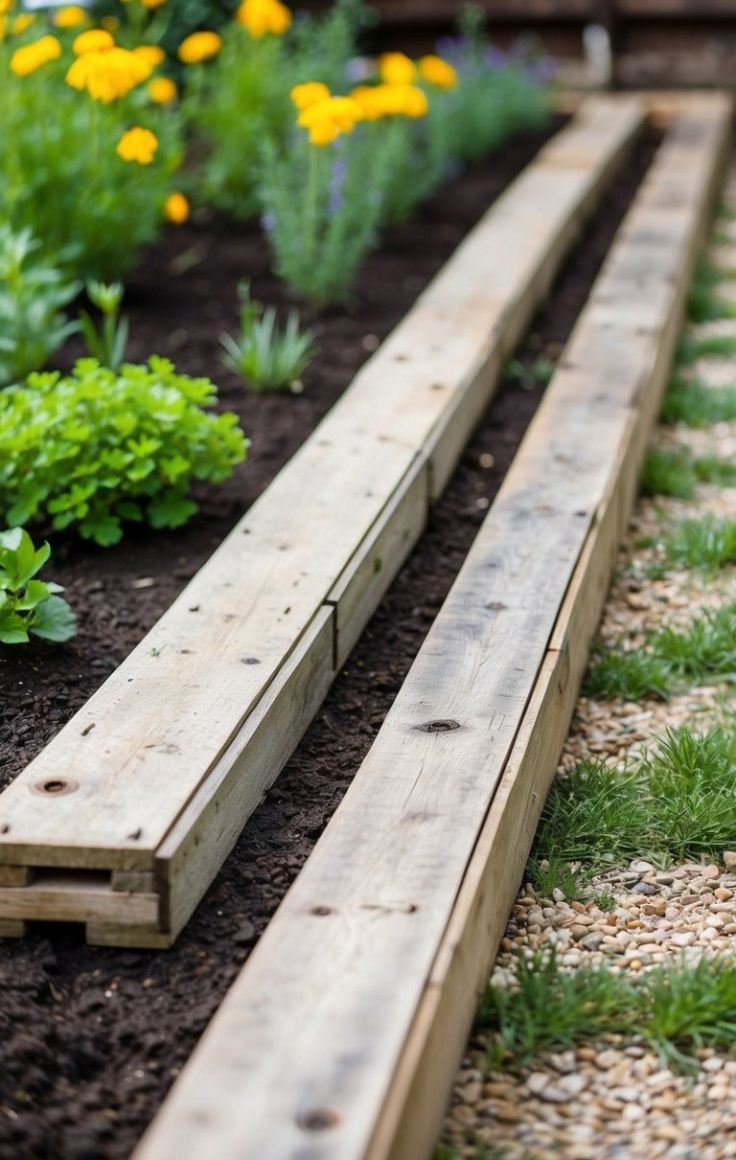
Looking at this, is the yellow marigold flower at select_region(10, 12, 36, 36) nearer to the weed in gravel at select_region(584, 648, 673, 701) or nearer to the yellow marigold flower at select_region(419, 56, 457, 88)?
the yellow marigold flower at select_region(419, 56, 457, 88)

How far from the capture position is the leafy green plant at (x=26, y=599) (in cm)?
253

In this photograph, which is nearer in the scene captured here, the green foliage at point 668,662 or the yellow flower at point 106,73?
the green foliage at point 668,662

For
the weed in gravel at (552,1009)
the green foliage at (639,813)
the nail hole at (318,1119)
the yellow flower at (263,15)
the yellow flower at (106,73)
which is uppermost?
the yellow flower at (106,73)

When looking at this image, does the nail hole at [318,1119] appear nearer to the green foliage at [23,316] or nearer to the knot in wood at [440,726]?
the knot in wood at [440,726]

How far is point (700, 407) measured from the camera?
4457 millimetres

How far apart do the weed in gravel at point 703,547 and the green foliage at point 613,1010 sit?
61.7 inches

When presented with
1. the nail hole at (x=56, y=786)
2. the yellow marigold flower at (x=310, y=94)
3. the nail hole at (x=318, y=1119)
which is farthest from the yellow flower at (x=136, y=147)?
the nail hole at (x=318, y=1119)

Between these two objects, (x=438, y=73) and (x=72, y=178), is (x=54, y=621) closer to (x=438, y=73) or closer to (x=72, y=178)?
(x=72, y=178)

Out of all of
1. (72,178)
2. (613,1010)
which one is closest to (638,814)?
(613,1010)

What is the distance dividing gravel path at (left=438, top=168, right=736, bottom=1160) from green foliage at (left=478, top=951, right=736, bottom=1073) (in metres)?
0.02

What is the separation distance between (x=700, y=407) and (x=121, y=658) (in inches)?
93.2

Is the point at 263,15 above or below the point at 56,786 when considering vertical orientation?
above

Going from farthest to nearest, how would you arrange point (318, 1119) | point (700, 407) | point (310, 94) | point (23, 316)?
point (700, 407), point (310, 94), point (23, 316), point (318, 1119)

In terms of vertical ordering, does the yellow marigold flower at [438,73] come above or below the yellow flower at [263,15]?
below
